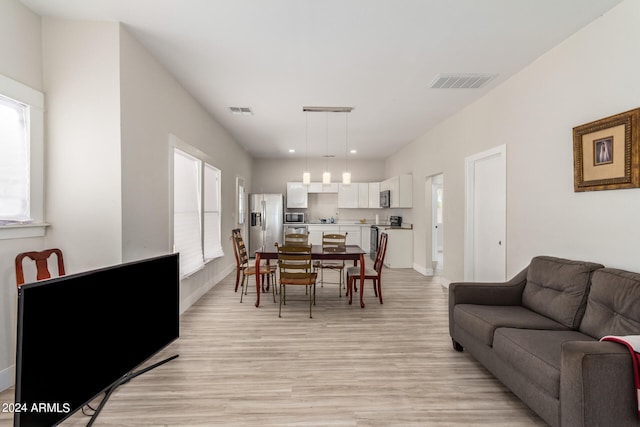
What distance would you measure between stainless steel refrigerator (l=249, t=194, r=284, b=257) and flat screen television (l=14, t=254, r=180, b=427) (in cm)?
585

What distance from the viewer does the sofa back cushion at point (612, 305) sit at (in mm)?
1920

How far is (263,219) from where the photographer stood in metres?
8.23

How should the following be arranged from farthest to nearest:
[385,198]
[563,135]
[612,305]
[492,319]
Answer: [385,198], [563,135], [492,319], [612,305]

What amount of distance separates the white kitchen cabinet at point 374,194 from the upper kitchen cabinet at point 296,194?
1.83m

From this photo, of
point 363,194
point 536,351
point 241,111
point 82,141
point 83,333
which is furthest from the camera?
point 363,194

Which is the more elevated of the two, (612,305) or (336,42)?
(336,42)

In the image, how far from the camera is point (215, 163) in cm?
531

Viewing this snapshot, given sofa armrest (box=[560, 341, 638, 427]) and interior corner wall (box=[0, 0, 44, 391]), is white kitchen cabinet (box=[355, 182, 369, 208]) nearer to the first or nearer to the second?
interior corner wall (box=[0, 0, 44, 391])

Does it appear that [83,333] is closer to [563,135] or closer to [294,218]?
[563,135]

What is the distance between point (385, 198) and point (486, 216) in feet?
12.9

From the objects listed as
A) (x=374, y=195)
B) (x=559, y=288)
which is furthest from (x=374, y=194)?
(x=559, y=288)

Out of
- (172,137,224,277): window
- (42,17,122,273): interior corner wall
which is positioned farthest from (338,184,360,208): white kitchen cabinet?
(42,17,122,273): interior corner wall

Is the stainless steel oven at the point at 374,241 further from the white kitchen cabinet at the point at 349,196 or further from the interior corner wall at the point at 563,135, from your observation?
the interior corner wall at the point at 563,135

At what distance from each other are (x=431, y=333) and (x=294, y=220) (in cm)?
588
